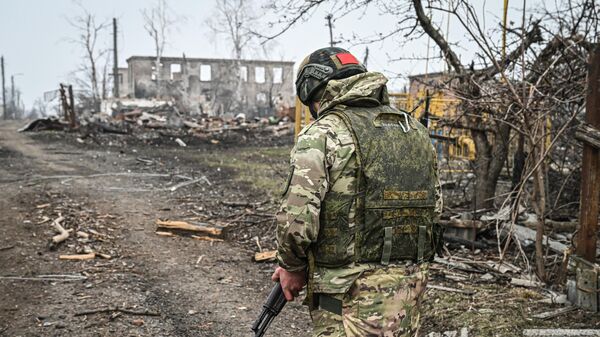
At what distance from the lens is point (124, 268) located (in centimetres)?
600

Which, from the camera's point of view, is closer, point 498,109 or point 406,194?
point 406,194

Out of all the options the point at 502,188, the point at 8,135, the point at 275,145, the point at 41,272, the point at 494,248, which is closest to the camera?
the point at 41,272

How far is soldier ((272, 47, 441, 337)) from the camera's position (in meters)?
2.41

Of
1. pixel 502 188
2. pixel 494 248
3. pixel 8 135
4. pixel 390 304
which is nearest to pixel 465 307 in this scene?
pixel 494 248

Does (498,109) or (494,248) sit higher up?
(498,109)

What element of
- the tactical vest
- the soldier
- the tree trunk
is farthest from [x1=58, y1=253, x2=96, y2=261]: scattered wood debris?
the tree trunk

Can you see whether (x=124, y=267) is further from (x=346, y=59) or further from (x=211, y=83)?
(x=211, y=83)

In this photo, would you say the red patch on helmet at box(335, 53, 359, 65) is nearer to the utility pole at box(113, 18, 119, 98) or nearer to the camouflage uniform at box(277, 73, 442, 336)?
the camouflage uniform at box(277, 73, 442, 336)

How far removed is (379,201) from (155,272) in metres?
4.09

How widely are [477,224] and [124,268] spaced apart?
4.14 meters

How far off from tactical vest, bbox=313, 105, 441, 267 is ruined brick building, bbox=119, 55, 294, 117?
47.7 meters

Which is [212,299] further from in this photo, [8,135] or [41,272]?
[8,135]

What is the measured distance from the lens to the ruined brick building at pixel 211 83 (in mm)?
51628

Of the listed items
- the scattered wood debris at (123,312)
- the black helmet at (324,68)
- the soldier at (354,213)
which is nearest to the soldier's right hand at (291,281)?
the soldier at (354,213)
